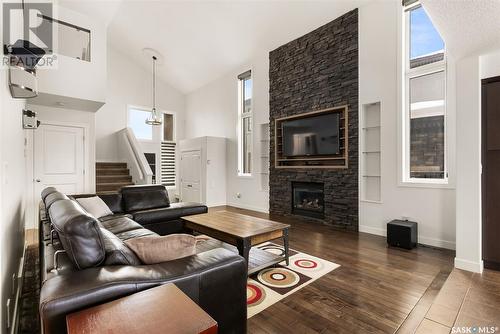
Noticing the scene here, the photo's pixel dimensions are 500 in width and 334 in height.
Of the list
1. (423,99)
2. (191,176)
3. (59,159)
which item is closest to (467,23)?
(423,99)

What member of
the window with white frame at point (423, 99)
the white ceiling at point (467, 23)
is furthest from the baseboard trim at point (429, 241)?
the white ceiling at point (467, 23)

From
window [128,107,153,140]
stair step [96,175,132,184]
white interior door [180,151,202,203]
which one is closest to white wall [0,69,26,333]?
stair step [96,175,132,184]

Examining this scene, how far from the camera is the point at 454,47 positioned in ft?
8.75

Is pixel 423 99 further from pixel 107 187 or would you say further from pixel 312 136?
pixel 107 187

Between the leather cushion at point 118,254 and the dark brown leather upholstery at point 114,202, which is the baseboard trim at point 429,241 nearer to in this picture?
the leather cushion at point 118,254

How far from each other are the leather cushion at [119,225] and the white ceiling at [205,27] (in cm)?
438

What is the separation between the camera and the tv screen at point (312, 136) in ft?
15.8

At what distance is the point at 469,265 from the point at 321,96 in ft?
11.3

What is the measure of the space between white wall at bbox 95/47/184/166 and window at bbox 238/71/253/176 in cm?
357

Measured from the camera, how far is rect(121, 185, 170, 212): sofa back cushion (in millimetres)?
4113

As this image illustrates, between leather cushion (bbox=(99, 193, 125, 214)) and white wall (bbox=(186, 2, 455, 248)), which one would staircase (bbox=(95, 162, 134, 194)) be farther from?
white wall (bbox=(186, 2, 455, 248))

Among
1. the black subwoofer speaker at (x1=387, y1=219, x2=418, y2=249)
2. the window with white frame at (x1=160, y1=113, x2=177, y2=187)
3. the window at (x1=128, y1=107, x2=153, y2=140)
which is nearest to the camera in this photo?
the black subwoofer speaker at (x1=387, y1=219, x2=418, y2=249)

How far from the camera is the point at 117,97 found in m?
8.00

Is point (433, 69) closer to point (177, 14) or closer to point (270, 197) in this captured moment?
point (270, 197)
